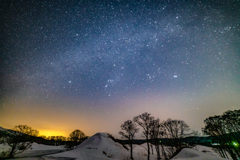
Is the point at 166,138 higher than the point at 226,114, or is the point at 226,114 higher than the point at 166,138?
the point at 226,114

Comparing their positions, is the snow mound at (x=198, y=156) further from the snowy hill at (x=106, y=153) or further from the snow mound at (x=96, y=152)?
the snow mound at (x=96, y=152)

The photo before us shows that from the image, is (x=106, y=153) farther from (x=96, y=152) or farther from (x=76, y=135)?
(x=76, y=135)

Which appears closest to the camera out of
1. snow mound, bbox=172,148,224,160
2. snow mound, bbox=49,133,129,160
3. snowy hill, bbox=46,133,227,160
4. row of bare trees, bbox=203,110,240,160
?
snow mound, bbox=172,148,224,160

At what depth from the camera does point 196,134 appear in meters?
45.1

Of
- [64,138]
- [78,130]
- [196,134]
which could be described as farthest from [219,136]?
[64,138]

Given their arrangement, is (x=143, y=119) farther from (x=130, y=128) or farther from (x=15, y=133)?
(x=15, y=133)

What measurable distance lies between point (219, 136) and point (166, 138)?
19312 millimetres

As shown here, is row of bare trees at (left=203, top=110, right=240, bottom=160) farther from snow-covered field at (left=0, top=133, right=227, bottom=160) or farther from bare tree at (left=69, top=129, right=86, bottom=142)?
bare tree at (left=69, top=129, right=86, bottom=142)

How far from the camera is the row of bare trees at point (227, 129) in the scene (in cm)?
2038

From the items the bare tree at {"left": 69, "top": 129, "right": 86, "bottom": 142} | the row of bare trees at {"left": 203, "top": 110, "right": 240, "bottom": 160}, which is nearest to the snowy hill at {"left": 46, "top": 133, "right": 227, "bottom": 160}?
the row of bare trees at {"left": 203, "top": 110, "right": 240, "bottom": 160}

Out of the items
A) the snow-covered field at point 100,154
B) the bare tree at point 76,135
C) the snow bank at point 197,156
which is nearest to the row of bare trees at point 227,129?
the snow-covered field at point 100,154

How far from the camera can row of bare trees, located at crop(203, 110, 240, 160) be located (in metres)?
20.4

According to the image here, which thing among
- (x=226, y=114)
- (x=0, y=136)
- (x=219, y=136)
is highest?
(x=226, y=114)

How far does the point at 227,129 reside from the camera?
2202 cm
